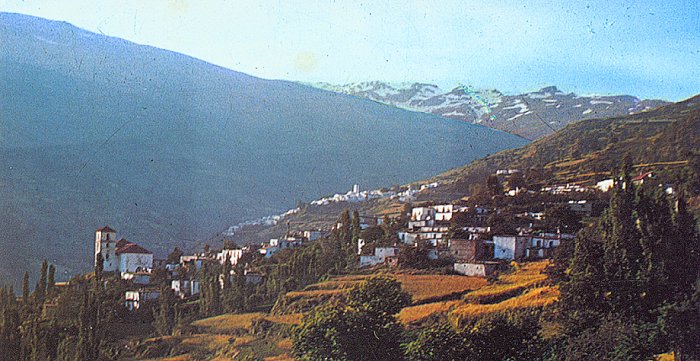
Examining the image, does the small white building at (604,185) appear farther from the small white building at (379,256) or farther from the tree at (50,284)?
the tree at (50,284)

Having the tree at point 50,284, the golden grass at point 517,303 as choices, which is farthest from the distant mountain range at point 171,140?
the golden grass at point 517,303

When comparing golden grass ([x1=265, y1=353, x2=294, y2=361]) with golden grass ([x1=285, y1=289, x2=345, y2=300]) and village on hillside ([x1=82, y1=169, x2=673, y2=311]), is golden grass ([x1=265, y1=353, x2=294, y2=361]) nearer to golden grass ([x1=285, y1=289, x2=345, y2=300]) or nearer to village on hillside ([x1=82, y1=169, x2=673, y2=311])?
golden grass ([x1=285, y1=289, x2=345, y2=300])

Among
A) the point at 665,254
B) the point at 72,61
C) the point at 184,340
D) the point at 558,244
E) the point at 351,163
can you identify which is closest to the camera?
the point at 665,254

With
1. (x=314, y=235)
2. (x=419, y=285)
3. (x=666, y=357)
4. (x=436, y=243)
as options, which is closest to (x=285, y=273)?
(x=436, y=243)

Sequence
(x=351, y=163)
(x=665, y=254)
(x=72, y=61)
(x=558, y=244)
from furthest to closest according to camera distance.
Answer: (x=72, y=61) → (x=351, y=163) → (x=558, y=244) → (x=665, y=254)

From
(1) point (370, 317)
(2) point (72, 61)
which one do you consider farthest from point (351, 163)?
(1) point (370, 317)

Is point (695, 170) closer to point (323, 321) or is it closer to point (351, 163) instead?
point (323, 321)
